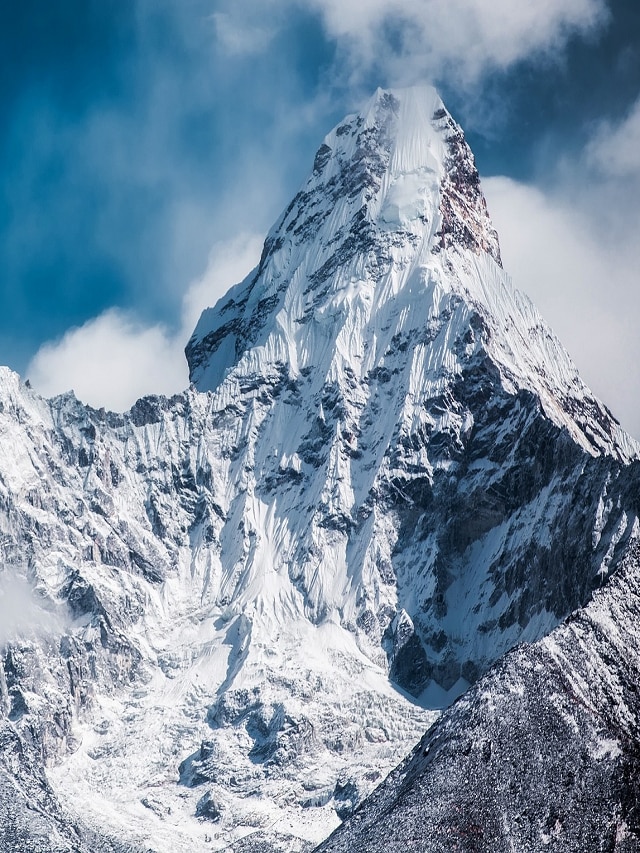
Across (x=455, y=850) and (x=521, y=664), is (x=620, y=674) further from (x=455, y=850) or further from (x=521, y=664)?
(x=455, y=850)

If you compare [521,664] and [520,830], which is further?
[521,664]

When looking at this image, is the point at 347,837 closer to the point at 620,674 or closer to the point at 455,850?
the point at 455,850

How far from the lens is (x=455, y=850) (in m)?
182

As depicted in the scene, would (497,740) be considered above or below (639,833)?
above

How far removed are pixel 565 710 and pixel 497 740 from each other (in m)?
6.70

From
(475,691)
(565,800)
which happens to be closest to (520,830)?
(565,800)

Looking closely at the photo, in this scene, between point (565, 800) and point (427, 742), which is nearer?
point (565, 800)

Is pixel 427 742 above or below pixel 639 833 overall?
above

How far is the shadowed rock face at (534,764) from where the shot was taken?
182 m

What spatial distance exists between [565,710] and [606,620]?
41.5 ft

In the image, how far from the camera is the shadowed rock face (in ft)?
597

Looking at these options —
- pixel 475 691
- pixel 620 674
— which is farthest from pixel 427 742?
pixel 620 674

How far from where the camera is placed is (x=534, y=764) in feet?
612

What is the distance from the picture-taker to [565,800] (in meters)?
183
